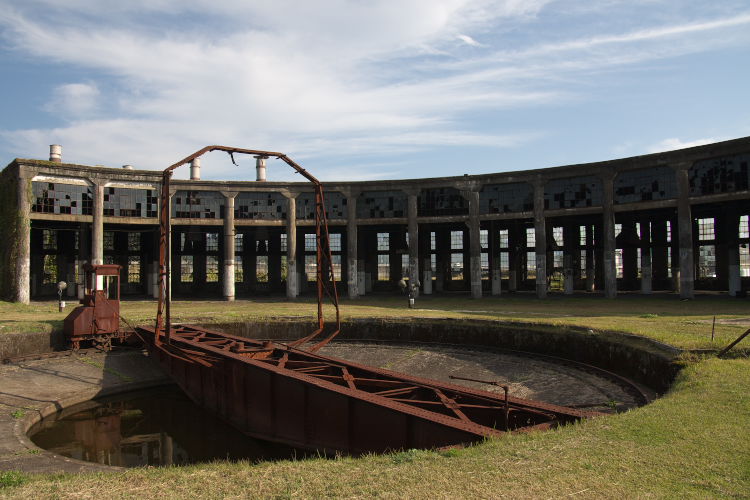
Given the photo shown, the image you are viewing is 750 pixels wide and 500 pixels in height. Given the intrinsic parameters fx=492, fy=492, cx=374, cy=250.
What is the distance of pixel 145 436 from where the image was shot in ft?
45.2

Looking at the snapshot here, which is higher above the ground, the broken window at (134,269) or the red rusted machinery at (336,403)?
the broken window at (134,269)

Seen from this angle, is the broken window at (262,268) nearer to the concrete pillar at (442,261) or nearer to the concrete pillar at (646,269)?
the concrete pillar at (442,261)

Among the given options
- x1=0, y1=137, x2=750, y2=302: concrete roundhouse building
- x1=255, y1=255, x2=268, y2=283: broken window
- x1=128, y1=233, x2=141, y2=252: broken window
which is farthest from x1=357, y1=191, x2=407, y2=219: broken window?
x1=128, y1=233, x2=141, y2=252: broken window

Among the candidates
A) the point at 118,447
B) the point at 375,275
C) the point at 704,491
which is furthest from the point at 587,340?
the point at 375,275

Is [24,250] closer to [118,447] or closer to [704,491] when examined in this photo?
[118,447]

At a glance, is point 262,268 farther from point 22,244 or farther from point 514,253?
point 514,253

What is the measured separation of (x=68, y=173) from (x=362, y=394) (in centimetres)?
3247

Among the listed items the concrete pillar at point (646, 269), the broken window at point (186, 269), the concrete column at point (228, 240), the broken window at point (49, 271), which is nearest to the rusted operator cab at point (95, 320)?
the concrete column at point (228, 240)

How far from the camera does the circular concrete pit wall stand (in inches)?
558

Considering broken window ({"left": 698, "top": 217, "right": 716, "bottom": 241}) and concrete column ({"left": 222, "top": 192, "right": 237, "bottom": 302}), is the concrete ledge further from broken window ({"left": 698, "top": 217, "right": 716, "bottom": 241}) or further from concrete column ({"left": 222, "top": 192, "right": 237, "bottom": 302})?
broken window ({"left": 698, "top": 217, "right": 716, "bottom": 241})

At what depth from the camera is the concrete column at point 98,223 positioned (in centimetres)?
3389

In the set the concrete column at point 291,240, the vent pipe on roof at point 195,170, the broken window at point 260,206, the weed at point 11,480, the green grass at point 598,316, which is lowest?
the weed at point 11,480

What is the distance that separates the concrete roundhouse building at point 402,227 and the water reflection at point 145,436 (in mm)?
21508

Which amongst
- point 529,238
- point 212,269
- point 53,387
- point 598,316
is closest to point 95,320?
point 53,387
